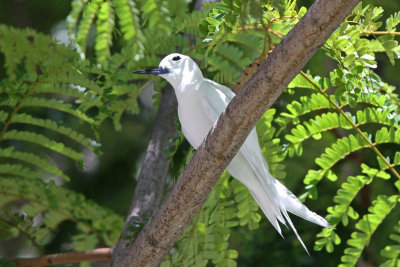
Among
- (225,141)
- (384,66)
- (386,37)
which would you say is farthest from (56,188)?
(384,66)

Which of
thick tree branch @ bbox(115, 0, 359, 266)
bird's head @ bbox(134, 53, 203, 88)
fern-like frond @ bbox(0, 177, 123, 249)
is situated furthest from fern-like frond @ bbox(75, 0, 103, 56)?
thick tree branch @ bbox(115, 0, 359, 266)

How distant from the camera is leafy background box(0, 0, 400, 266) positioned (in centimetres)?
159

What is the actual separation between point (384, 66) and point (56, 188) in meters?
1.51

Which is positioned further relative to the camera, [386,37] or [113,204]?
[113,204]

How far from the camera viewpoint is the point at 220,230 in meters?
1.91

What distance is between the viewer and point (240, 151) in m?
1.81

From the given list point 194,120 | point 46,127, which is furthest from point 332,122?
point 46,127

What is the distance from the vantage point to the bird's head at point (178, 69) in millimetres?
1914

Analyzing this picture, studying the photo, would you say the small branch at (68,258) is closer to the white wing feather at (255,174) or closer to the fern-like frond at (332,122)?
the white wing feather at (255,174)

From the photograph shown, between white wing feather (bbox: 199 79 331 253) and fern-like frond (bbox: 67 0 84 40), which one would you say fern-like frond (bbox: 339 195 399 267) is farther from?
fern-like frond (bbox: 67 0 84 40)

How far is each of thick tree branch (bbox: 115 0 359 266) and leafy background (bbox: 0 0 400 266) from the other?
0.31ft

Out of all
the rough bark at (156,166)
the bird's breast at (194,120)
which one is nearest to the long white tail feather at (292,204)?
the bird's breast at (194,120)

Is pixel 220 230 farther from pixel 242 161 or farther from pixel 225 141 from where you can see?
pixel 225 141

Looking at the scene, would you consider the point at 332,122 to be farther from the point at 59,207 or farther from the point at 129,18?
the point at 59,207
